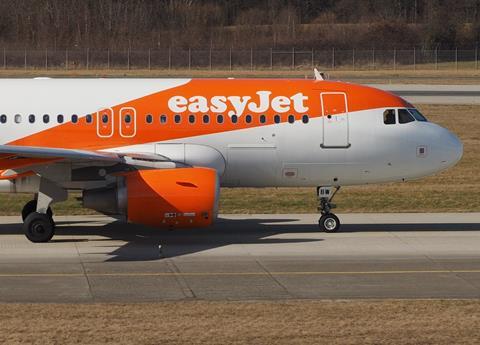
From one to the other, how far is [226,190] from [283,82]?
22.1ft

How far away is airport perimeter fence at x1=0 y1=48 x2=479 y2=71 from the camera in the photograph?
77938 millimetres

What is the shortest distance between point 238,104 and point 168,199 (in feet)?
10.3

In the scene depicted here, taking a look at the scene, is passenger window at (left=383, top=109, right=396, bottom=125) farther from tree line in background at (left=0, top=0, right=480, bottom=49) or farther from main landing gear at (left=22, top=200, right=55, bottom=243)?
tree line in background at (left=0, top=0, right=480, bottom=49)

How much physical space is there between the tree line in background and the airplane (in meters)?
61.9

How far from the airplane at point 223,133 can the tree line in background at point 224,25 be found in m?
61.9

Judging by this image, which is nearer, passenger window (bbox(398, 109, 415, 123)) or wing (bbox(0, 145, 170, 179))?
wing (bbox(0, 145, 170, 179))

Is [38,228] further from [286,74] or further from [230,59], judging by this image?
[230,59]

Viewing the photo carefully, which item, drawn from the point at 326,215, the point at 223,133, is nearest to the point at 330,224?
the point at 326,215

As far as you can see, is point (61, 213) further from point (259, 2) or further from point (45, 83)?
point (259, 2)

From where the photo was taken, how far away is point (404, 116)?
23.8 meters

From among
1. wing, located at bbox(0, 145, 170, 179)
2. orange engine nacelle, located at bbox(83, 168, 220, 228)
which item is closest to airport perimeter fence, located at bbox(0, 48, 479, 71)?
wing, located at bbox(0, 145, 170, 179)

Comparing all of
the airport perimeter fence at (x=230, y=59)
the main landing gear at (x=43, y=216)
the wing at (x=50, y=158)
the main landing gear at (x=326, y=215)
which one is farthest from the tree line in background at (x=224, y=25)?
the wing at (x=50, y=158)

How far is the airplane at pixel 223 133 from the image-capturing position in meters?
22.6

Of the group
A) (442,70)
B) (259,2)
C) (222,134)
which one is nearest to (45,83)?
(222,134)
